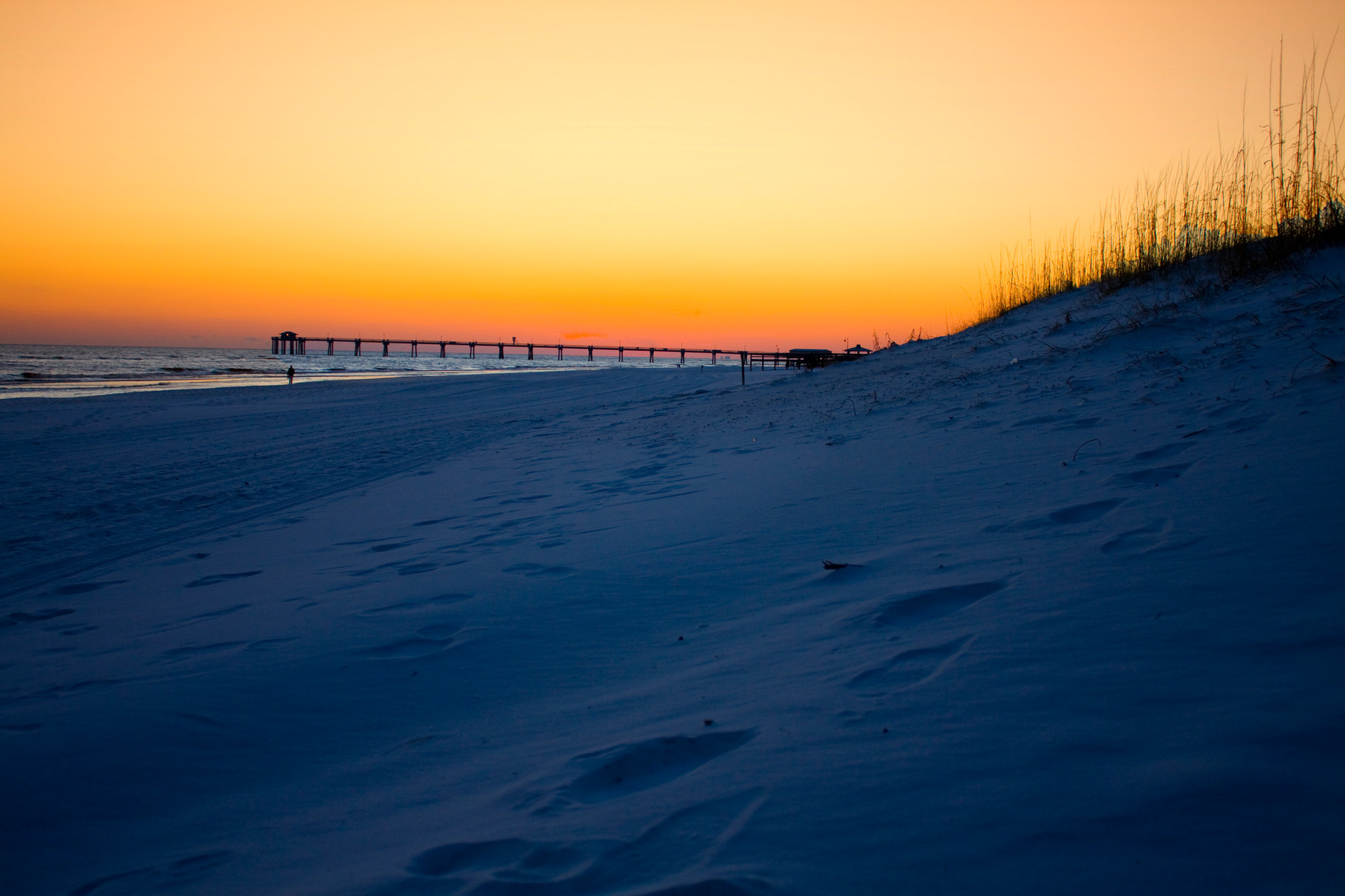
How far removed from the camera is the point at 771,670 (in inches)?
91.4

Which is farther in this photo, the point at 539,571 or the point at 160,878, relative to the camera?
the point at 539,571

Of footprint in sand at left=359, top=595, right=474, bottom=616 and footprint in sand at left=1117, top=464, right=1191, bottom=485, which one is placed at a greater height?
footprint in sand at left=1117, top=464, right=1191, bottom=485

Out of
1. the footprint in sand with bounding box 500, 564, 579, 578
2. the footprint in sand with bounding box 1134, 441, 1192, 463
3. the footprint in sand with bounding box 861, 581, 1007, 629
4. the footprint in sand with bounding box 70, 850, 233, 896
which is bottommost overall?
the footprint in sand with bounding box 70, 850, 233, 896

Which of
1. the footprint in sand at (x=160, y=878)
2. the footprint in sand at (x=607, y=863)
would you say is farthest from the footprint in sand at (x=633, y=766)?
the footprint in sand at (x=160, y=878)

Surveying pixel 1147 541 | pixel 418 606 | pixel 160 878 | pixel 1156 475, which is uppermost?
pixel 1156 475

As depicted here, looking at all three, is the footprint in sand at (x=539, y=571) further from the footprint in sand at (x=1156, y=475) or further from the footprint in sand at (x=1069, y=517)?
the footprint in sand at (x=1156, y=475)

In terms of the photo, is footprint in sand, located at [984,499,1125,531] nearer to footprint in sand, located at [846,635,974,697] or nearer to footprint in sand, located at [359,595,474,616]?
footprint in sand, located at [846,635,974,697]

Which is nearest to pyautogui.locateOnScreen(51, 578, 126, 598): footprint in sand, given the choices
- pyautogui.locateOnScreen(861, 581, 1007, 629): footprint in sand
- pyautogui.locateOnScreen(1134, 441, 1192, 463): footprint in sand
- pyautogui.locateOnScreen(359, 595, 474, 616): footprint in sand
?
pyautogui.locateOnScreen(359, 595, 474, 616): footprint in sand

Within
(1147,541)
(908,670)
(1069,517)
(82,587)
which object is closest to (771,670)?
(908,670)

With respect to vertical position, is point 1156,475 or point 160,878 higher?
point 1156,475

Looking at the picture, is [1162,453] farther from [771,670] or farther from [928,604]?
[771,670]

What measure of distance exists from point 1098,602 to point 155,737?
9.83ft

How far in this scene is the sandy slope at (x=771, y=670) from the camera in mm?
1433

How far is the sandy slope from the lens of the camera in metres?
1.43
